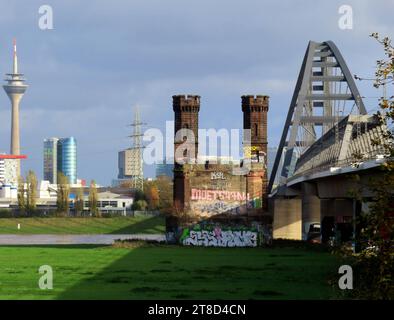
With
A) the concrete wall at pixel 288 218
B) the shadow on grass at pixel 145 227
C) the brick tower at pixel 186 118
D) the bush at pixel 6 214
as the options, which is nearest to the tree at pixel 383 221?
the brick tower at pixel 186 118

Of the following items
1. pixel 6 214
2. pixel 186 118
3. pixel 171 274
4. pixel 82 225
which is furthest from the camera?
A: pixel 6 214

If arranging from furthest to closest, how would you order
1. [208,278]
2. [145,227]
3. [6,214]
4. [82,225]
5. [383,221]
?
[6,214] < [82,225] < [145,227] < [208,278] < [383,221]

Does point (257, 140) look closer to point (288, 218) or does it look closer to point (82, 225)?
point (288, 218)

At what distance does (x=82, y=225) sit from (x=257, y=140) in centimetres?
6839

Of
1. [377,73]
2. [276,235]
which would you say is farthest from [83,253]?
[377,73]

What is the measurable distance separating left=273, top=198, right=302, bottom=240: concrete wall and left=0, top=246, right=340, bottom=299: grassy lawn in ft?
127

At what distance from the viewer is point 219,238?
8694cm

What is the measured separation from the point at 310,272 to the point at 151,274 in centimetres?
922

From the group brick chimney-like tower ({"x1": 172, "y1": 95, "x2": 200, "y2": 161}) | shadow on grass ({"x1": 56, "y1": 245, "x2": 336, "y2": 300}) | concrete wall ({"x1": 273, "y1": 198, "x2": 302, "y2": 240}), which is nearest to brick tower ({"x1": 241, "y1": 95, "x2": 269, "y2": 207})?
A: brick chimney-like tower ({"x1": 172, "y1": 95, "x2": 200, "y2": 161})

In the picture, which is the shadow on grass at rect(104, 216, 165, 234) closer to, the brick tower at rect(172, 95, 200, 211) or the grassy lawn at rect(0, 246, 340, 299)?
the brick tower at rect(172, 95, 200, 211)

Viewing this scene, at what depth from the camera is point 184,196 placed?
88.6m

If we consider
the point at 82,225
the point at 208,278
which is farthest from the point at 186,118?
the point at 82,225

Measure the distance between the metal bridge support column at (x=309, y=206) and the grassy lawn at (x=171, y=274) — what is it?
44.4ft
